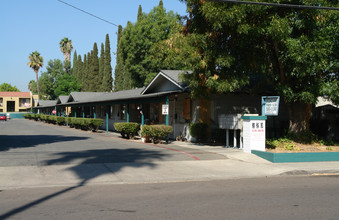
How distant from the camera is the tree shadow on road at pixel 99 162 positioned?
986 centimetres

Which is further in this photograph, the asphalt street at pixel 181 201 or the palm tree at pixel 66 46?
the palm tree at pixel 66 46

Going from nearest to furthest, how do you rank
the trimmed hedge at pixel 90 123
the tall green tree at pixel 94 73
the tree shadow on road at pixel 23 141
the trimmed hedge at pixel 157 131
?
the tree shadow on road at pixel 23 141
the trimmed hedge at pixel 157 131
the trimmed hedge at pixel 90 123
the tall green tree at pixel 94 73

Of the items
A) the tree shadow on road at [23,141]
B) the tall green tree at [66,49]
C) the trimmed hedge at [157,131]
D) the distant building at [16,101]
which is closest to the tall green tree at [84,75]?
the tall green tree at [66,49]

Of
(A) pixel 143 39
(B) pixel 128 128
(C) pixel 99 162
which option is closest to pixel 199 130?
(B) pixel 128 128

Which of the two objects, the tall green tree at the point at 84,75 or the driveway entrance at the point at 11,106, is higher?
the tall green tree at the point at 84,75

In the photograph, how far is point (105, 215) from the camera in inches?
233

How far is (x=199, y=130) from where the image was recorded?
1894 cm

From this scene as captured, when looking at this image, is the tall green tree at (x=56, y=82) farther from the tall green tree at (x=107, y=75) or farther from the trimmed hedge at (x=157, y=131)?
the trimmed hedge at (x=157, y=131)

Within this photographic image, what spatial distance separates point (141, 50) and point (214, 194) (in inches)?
1528

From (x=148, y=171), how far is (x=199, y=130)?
8.61m

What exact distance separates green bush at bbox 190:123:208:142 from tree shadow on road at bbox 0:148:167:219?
177 inches

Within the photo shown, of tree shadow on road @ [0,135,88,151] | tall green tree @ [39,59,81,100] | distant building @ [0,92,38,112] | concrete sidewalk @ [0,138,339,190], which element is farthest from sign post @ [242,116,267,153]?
distant building @ [0,92,38,112]

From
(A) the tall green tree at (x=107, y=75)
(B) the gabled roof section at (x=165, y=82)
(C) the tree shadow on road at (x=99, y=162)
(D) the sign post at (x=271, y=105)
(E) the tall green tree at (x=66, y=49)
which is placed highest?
(E) the tall green tree at (x=66, y=49)

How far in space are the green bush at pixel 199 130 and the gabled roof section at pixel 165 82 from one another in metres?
2.62
